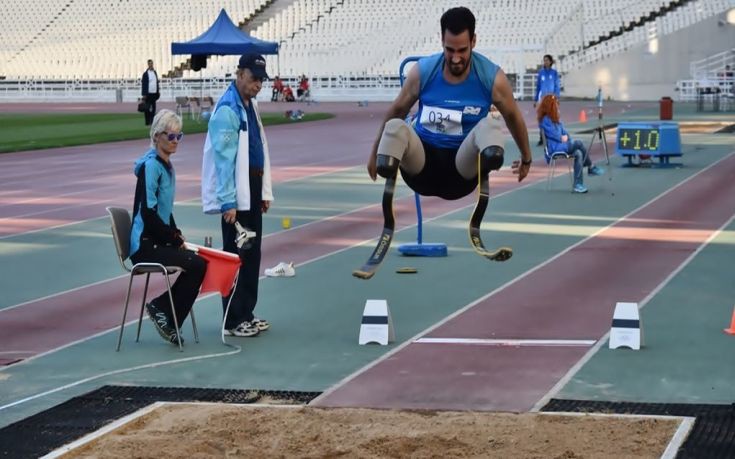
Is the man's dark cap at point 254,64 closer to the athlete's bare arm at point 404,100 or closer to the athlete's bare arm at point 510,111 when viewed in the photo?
the athlete's bare arm at point 404,100

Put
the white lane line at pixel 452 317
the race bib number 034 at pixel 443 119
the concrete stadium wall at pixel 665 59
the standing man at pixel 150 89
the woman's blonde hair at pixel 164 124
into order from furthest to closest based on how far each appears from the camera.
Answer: the concrete stadium wall at pixel 665 59, the standing man at pixel 150 89, the woman's blonde hair at pixel 164 124, the white lane line at pixel 452 317, the race bib number 034 at pixel 443 119

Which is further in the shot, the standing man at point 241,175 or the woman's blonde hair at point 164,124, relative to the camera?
the standing man at point 241,175

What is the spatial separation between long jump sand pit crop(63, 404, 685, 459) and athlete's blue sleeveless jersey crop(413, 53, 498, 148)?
5.51 feet

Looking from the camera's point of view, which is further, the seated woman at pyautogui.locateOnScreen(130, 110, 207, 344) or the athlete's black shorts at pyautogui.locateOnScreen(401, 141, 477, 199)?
the seated woman at pyautogui.locateOnScreen(130, 110, 207, 344)

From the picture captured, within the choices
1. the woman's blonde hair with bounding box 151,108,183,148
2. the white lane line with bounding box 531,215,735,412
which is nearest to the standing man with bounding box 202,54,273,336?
the woman's blonde hair with bounding box 151,108,183,148

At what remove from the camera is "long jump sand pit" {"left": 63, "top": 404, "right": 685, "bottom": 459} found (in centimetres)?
761

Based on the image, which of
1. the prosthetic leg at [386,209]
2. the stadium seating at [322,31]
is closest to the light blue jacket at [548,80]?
the prosthetic leg at [386,209]

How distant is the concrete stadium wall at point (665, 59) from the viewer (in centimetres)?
5841

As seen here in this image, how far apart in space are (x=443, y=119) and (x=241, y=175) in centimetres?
240

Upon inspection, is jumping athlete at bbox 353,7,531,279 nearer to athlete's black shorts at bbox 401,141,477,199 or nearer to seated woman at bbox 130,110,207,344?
athlete's black shorts at bbox 401,141,477,199

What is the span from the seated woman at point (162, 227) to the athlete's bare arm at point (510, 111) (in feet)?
8.51

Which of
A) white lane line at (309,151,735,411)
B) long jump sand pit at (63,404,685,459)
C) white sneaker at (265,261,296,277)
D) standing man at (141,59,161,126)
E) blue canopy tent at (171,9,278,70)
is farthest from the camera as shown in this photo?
blue canopy tent at (171,9,278,70)

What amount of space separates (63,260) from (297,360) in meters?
6.02

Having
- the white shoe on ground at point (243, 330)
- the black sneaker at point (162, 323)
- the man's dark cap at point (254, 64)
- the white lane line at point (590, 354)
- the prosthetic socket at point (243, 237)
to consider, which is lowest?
the white lane line at point (590, 354)
